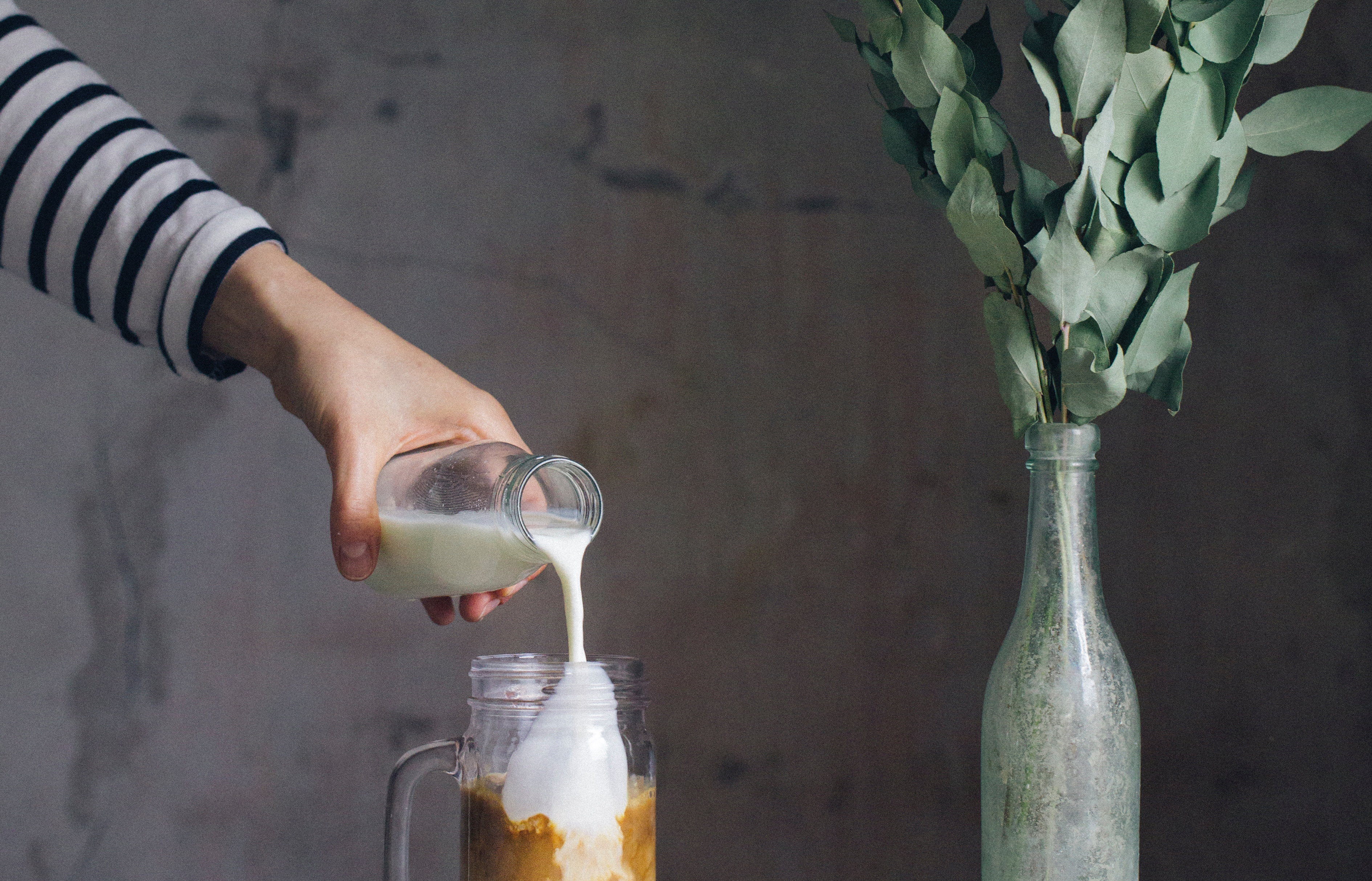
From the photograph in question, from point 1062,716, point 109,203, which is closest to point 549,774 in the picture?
point 1062,716

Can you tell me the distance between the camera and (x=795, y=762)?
1.24 meters

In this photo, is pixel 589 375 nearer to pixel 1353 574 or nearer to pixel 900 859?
pixel 900 859

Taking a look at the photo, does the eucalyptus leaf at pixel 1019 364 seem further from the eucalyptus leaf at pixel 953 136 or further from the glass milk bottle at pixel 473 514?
the glass milk bottle at pixel 473 514

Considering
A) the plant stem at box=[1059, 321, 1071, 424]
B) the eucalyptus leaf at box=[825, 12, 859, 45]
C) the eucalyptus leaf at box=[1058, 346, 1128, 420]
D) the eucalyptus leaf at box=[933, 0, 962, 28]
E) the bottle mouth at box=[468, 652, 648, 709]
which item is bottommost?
the bottle mouth at box=[468, 652, 648, 709]

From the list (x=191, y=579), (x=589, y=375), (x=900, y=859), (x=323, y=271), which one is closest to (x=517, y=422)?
(x=589, y=375)

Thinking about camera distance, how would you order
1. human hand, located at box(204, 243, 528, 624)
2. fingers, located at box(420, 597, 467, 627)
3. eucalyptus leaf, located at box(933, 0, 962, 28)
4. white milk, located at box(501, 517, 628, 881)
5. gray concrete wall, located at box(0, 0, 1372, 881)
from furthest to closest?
gray concrete wall, located at box(0, 0, 1372, 881) → fingers, located at box(420, 597, 467, 627) → human hand, located at box(204, 243, 528, 624) → eucalyptus leaf, located at box(933, 0, 962, 28) → white milk, located at box(501, 517, 628, 881)

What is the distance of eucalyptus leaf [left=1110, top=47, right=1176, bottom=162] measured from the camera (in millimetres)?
588

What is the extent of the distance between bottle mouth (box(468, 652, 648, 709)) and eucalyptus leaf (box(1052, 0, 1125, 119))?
368 millimetres

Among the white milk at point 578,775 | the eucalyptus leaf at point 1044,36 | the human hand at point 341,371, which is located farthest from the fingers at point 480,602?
the eucalyptus leaf at point 1044,36

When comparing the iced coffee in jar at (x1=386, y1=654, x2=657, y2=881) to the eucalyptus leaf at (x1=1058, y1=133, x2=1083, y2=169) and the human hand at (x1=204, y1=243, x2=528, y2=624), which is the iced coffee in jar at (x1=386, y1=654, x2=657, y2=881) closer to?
the human hand at (x1=204, y1=243, x2=528, y2=624)

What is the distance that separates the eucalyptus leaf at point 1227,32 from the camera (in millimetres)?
582

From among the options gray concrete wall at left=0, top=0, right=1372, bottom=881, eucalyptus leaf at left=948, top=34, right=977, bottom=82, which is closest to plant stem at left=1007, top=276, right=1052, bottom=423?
eucalyptus leaf at left=948, top=34, right=977, bottom=82

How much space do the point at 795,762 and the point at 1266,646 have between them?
50 cm

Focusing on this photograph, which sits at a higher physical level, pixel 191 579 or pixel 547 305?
pixel 547 305
